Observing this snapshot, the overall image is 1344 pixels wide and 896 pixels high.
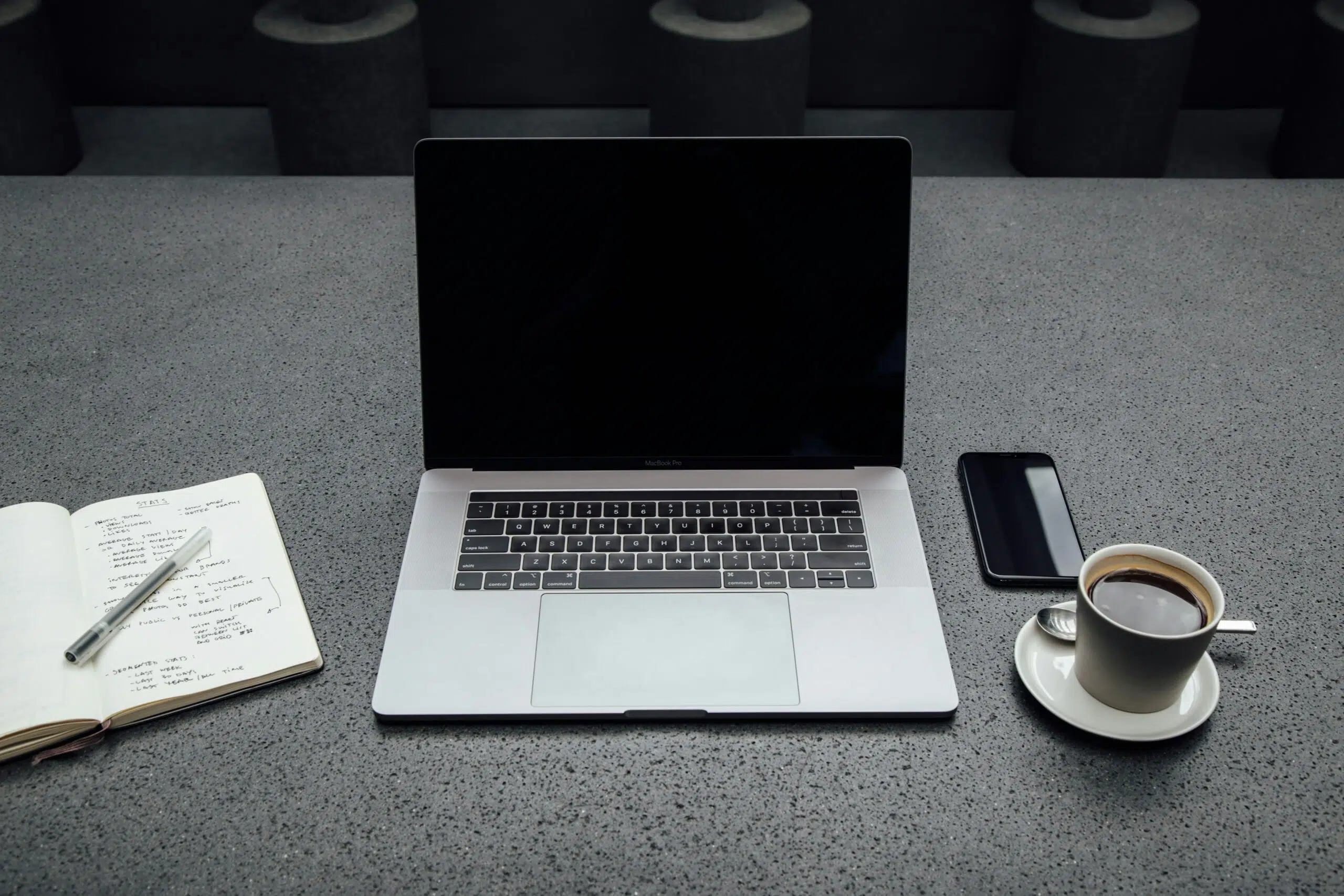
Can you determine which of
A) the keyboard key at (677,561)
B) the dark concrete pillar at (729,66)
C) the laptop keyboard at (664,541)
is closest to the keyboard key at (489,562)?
the laptop keyboard at (664,541)

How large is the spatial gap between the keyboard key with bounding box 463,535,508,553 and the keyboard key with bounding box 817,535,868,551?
208mm

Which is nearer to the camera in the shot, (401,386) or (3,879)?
(3,879)

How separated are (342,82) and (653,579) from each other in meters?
2.17

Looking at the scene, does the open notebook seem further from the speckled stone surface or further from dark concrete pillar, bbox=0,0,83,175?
dark concrete pillar, bbox=0,0,83,175

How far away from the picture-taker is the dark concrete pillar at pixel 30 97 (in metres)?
2.56

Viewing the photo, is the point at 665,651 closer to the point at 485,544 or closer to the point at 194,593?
the point at 485,544

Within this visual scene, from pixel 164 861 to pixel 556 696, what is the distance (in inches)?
9.2

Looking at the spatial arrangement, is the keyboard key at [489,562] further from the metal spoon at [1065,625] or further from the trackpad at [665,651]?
the metal spoon at [1065,625]

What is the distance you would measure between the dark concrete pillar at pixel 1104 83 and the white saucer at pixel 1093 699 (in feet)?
7.39

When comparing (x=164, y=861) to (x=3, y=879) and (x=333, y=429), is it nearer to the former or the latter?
(x=3, y=879)

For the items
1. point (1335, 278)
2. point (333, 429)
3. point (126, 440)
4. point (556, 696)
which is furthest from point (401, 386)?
point (1335, 278)

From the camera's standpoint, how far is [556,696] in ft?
2.17

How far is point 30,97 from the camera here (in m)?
2.64

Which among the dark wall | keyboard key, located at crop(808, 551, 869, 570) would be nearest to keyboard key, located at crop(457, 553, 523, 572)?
keyboard key, located at crop(808, 551, 869, 570)
